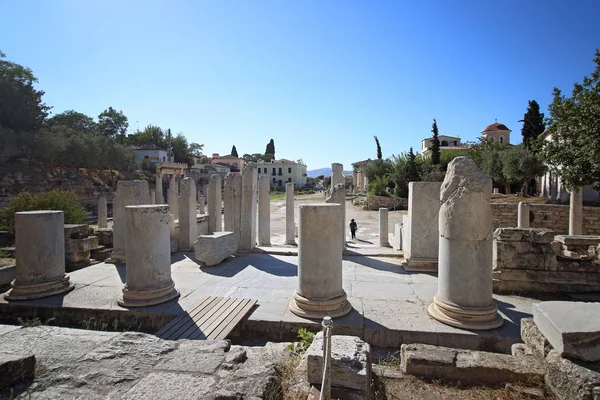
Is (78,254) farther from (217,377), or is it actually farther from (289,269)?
(217,377)

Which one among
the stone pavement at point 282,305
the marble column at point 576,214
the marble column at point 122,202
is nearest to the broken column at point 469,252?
the stone pavement at point 282,305

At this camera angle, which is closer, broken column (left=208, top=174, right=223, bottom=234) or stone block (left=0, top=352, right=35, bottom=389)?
stone block (left=0, top=352, right=35, bottom=389)

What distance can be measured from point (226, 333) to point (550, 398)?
13.0 ft

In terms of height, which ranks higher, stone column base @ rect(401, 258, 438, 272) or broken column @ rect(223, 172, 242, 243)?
broken column @ rect(223, 172, 242, 243)

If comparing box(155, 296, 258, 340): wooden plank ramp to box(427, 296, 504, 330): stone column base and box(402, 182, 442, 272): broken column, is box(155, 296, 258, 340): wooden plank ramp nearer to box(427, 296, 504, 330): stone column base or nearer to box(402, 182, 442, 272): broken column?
box(427, 296, 504, 330): stone column base

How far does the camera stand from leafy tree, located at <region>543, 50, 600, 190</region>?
1155 cm

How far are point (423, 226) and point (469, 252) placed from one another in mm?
3134

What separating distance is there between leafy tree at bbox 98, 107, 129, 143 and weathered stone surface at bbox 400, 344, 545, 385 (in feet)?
214

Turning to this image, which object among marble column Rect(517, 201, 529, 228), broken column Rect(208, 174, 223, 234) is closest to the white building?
marble column Rect(517, 201, 529, 228)

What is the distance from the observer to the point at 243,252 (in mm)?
10578

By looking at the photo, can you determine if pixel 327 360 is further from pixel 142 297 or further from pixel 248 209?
pixel 248 209

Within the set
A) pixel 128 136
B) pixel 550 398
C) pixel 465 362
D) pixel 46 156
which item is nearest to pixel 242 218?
pixel 465 362

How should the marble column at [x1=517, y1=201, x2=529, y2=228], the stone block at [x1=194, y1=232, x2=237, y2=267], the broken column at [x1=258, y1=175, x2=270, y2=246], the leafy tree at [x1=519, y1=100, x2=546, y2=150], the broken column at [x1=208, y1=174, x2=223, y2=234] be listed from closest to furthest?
the stone block at [x1=194, y1=232, x2=237, y2=267], the broken column at [x1=258, y1=175, x2=270, y2=246], the broken column at [x1=208, y1=174, x2=223, y2=234], the marble column at [x1=517, y1=201, x2=529, y2=228], the leafy tree at [x1=519, y1=100, x2=546, y2=150]

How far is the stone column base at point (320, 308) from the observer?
5.54 meters
